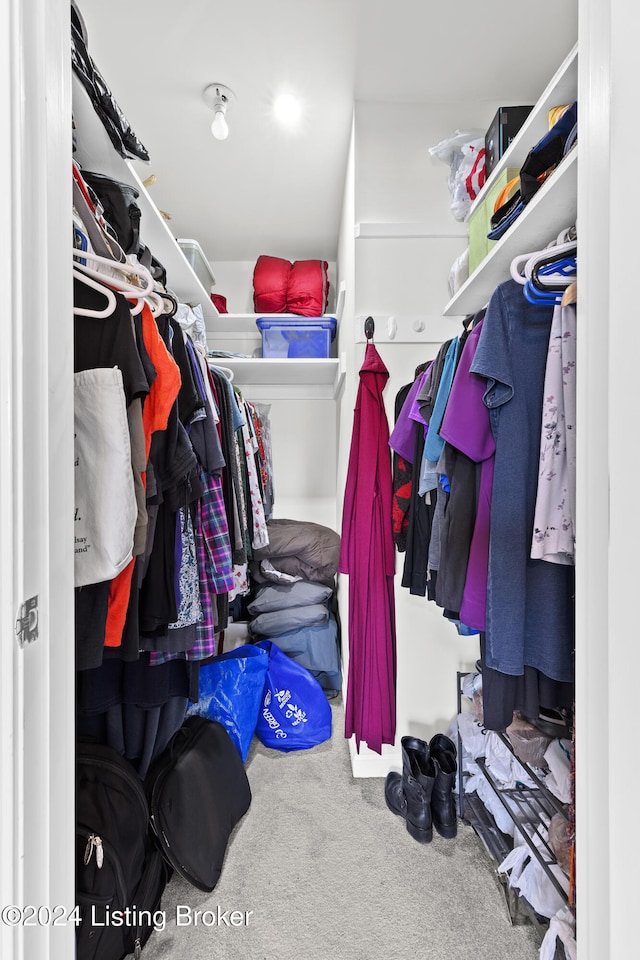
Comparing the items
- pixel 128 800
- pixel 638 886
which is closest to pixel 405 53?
pixel 638 886

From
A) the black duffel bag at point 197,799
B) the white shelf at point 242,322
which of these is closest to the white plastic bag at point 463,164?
the white shelf at point 242,322

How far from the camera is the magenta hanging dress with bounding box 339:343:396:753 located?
1660 mm

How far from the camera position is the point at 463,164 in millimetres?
1543

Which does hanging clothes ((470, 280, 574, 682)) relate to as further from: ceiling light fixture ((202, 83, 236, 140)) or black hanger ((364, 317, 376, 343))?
ceiling light fixture ((202, 83, 236, 140))

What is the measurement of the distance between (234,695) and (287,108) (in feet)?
7.32

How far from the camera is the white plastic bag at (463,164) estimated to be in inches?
58.6

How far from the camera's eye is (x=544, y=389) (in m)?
0.91

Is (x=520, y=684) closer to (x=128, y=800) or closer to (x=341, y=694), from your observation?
(x=128, y=800)

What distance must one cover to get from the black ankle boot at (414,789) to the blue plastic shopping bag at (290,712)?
1.32 feet

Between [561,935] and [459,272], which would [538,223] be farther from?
[561,935]

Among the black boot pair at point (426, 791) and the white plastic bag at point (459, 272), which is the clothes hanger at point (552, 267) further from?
the black boot pair at point (426, 791)

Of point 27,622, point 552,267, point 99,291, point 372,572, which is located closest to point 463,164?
point 552,267

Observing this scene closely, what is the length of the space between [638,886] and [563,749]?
81 centimetres

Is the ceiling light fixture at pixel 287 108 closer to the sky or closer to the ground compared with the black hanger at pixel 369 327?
closer to the sky
